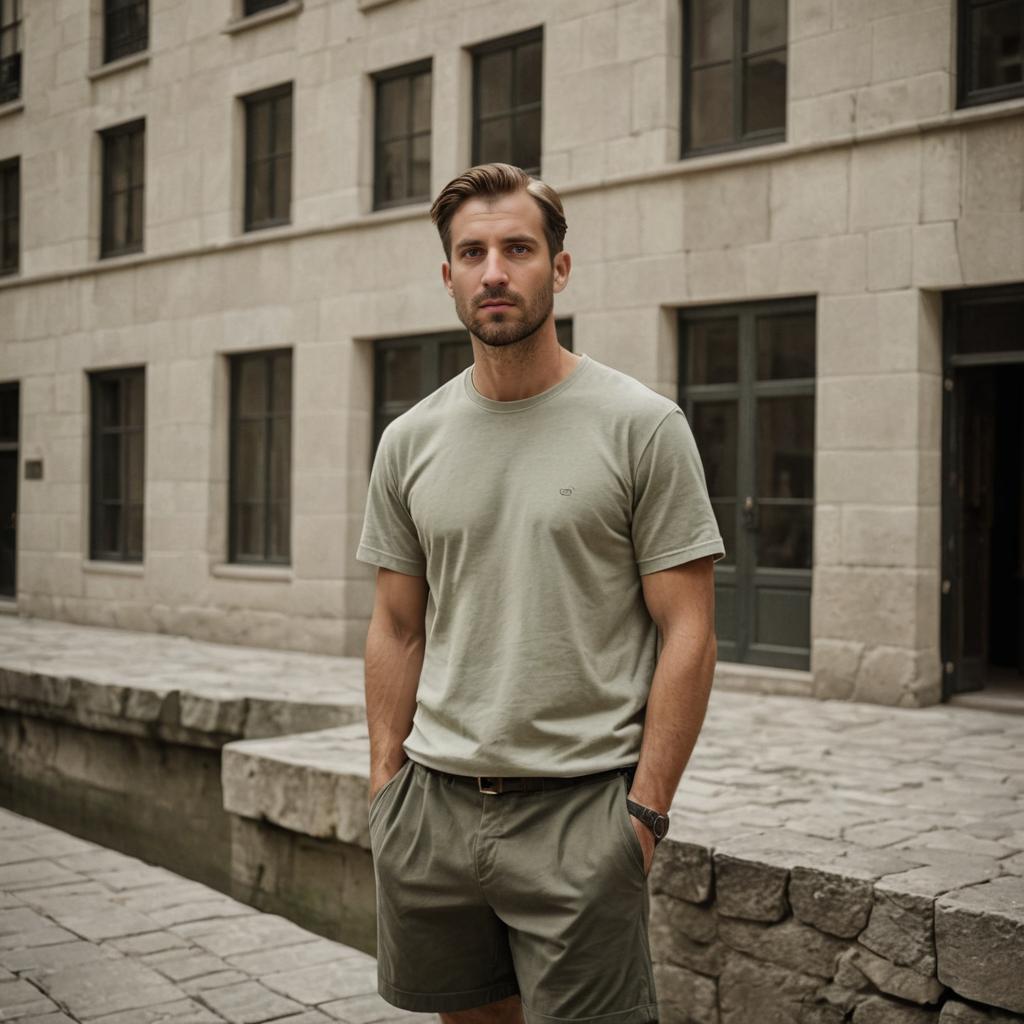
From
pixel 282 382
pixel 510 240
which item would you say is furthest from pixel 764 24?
pixel 510 240

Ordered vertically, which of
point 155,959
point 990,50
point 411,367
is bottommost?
point 155,959

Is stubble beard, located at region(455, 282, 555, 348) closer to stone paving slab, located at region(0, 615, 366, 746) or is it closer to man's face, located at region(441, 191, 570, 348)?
man's face, located at region(441, 191, 570, 348)

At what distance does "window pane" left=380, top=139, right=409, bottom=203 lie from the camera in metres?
13.3

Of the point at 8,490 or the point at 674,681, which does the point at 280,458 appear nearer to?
the point at 8,490

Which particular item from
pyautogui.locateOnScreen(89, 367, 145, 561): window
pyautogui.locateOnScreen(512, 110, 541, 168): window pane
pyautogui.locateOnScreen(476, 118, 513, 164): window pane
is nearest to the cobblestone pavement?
pyautogui.locateOnScreen(512, 110, 541, 168): window pane

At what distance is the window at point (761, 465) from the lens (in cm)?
1031

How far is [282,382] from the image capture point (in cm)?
1445

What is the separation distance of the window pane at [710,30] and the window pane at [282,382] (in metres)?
5.57

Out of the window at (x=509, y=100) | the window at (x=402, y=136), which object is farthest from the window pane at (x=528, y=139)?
the window at (x=402, y=136)

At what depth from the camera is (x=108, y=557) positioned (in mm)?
16578

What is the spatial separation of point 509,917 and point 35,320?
16.5m

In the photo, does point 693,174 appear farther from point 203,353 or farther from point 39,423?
point 39,423

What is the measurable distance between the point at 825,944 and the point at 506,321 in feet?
8.99

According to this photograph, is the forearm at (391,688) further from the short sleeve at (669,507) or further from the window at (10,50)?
the window at (10,50)
